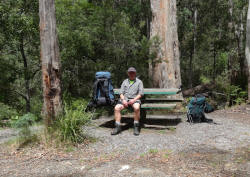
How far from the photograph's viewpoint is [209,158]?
14.9 ft

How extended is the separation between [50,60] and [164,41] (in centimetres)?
559

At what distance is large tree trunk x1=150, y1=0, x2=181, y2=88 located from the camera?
10125 millimetres

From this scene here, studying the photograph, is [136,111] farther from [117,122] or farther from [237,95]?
[237,95]

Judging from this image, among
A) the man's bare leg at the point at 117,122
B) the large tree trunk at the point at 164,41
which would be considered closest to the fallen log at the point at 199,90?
the large tree trunk at the point at 164,41

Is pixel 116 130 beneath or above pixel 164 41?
beneath

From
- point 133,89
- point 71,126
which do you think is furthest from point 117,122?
point 71,126

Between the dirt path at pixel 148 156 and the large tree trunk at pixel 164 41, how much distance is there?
12.0ft

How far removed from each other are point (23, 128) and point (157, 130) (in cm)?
293

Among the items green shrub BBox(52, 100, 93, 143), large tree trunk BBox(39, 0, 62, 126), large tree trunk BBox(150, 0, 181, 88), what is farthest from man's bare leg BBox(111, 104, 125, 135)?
large tree trunk BBox(150, 0, 181, 88)

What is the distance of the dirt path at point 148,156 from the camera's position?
4062mm

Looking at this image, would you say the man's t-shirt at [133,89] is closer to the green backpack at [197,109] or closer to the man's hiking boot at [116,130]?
the man's hiking boot at [116,130]

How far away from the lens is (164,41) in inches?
398

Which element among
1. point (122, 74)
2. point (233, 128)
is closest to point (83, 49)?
point (122, 74)

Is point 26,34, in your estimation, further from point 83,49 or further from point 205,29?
point 205,29
